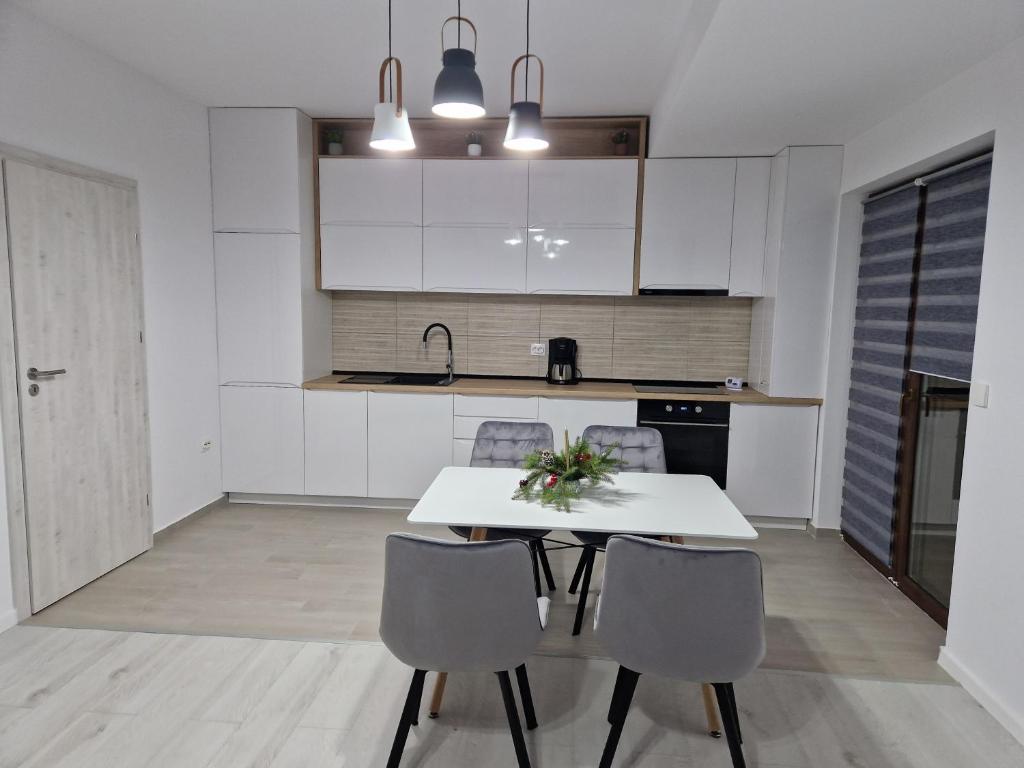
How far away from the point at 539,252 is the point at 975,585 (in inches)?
123

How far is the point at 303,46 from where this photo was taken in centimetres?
333

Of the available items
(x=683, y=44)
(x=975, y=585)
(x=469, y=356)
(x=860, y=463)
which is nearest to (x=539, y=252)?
(x=469, y=356)

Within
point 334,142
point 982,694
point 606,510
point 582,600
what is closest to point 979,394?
point 982,694

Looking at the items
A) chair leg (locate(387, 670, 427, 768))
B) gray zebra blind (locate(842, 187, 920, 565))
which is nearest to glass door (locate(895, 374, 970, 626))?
gray zebra blind (locate(842, 187, 920, 565))

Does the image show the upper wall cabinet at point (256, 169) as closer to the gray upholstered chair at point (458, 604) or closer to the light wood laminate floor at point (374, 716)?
the light wood laminate floor at point (374, 716)

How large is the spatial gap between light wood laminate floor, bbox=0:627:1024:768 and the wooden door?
618 mm

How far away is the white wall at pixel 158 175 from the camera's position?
3.00 metres

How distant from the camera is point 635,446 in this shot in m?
3.33

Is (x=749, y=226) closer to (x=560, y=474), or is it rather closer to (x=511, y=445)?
(x=511, y=445)

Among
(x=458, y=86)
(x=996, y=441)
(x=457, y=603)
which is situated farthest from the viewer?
(x=996, y=441)

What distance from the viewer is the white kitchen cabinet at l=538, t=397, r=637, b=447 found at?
4484 millimetres

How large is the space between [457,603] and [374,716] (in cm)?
88

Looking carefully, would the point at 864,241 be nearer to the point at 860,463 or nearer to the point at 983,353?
the point at 860,463

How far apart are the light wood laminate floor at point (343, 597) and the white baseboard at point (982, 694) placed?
0.20 ft
